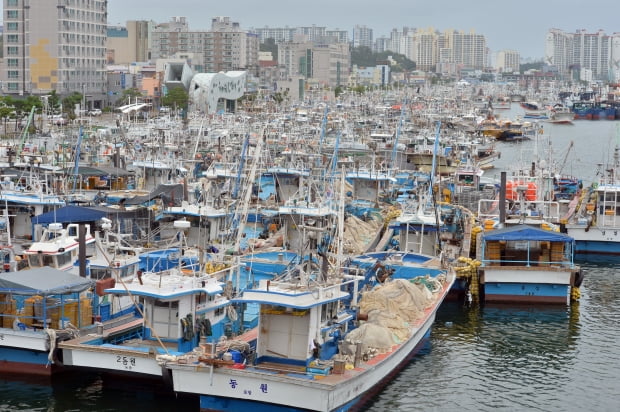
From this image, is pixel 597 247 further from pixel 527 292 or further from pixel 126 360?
pixel 126 360

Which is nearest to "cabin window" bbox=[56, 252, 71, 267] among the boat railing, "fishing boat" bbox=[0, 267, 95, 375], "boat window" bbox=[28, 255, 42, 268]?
"boat window" bbox=[28, 255, 42, 268]

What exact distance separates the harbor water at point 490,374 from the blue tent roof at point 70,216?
30.7 ft

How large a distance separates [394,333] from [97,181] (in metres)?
28.2

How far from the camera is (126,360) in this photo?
21875mm

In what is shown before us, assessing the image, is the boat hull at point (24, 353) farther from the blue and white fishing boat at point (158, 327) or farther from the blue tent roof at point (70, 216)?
the blue tent roof at point (70, 216)

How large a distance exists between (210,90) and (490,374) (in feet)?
321

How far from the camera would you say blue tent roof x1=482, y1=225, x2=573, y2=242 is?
3189cm

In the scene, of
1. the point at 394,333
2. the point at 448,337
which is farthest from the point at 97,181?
the point at 394,333

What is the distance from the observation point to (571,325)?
101 ft

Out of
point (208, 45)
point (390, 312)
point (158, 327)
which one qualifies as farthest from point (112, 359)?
point (208, 45)

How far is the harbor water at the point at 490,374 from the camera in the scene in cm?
2302

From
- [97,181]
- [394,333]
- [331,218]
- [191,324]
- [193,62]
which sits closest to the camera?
[191,324]

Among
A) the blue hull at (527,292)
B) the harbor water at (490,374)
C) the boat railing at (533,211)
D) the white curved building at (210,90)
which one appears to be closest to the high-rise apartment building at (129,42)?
the white curved building at (210,90)

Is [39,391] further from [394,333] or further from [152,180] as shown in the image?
[152,180]
